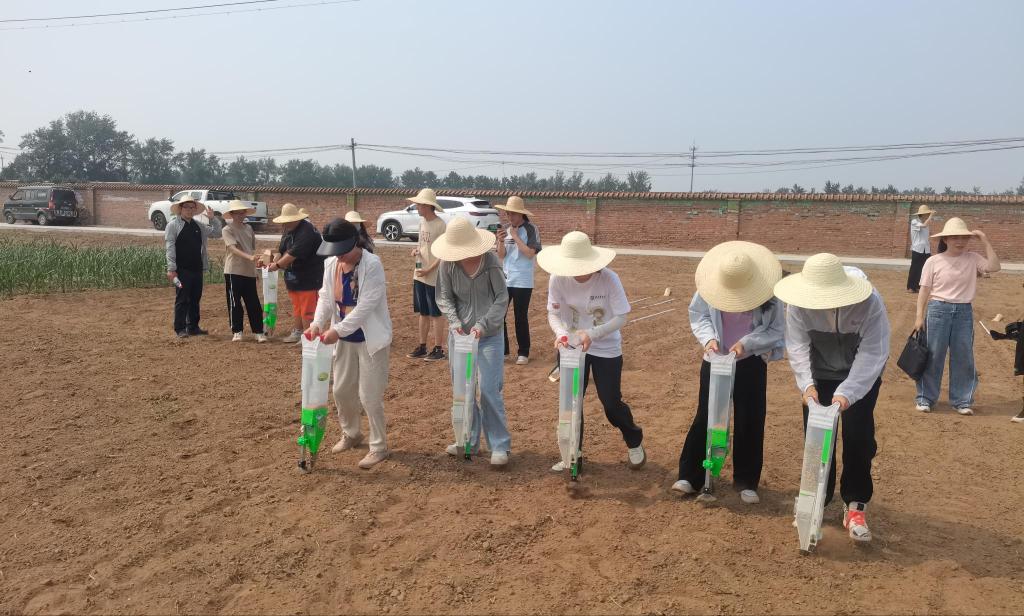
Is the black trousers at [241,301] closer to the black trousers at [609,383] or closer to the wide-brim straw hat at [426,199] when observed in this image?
the wide-brim straw hat at [426,199]

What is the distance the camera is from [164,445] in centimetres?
592

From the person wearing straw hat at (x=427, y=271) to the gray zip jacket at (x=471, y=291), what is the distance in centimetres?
254

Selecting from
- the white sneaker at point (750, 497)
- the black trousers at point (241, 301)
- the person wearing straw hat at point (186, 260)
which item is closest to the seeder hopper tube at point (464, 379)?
the white sneaker at point (750, 497)

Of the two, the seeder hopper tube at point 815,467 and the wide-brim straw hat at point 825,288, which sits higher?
the wide-brim straw hat at point 825,288

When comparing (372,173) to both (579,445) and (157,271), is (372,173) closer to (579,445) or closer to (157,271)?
(157,271)

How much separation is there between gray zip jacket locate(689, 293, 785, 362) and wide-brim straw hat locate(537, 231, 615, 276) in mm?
688

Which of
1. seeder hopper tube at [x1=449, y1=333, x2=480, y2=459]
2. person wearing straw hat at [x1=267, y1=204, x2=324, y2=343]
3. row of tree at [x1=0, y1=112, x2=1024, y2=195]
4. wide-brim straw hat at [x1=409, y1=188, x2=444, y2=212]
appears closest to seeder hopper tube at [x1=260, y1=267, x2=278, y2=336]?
person wearing straw hat at [x1=267, y1=204, x2=324, y2=343]

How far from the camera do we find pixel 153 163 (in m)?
67.4

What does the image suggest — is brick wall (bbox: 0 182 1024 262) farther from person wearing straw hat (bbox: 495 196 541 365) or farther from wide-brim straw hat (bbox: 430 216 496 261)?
wide-brim straw hat (bbox: 430 216 496 261)

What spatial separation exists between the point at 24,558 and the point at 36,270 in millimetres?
11064

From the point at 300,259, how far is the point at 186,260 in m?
1.91

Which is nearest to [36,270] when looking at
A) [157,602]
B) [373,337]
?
[373,337]

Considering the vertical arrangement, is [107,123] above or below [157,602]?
above

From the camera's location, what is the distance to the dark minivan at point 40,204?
3131 cm
